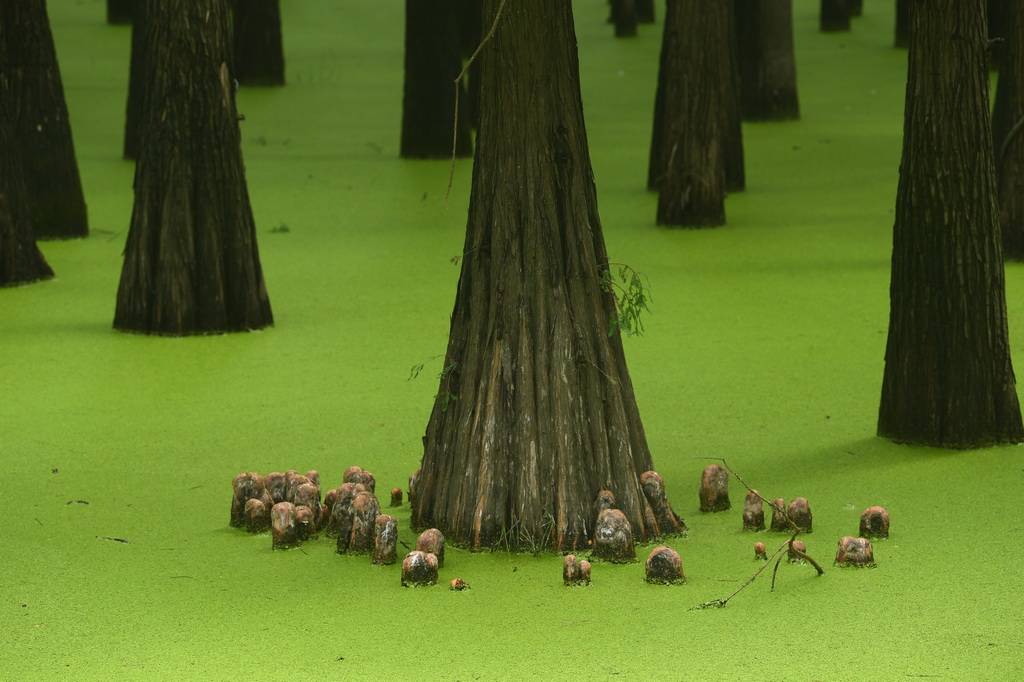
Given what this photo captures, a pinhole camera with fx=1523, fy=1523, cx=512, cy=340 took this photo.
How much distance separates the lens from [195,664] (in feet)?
10.6

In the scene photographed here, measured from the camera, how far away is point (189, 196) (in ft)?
21.5

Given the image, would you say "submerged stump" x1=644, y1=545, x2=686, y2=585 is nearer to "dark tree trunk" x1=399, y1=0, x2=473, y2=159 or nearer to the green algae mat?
the green algae mat

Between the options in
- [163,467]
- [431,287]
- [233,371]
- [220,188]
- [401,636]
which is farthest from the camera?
[431,287]

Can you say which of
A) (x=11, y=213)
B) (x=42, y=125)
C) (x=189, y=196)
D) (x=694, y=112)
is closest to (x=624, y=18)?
(x=694, y=112)

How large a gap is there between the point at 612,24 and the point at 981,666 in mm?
17613

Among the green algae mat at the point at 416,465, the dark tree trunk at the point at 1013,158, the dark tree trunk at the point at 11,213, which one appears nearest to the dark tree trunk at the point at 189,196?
the green algae mat at the point at 416,465

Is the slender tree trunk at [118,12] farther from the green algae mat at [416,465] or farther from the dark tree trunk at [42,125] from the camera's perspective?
the dark tree trunk at [42,125]

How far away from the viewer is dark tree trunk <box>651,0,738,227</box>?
29.0 ft

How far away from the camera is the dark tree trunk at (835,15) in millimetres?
18406

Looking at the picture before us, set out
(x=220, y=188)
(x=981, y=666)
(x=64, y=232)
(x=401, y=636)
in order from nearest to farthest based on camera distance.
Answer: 1. (x=981, y=666)
2. (x=401, y=636)
3. (x=220, y=188)
4. (x=64, y=232)

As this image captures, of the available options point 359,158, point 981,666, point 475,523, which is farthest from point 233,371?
point 359,158

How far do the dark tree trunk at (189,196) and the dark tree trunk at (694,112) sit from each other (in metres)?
3.16

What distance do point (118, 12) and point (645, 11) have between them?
6.64m

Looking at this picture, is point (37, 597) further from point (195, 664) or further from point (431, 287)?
point (431, 287)
